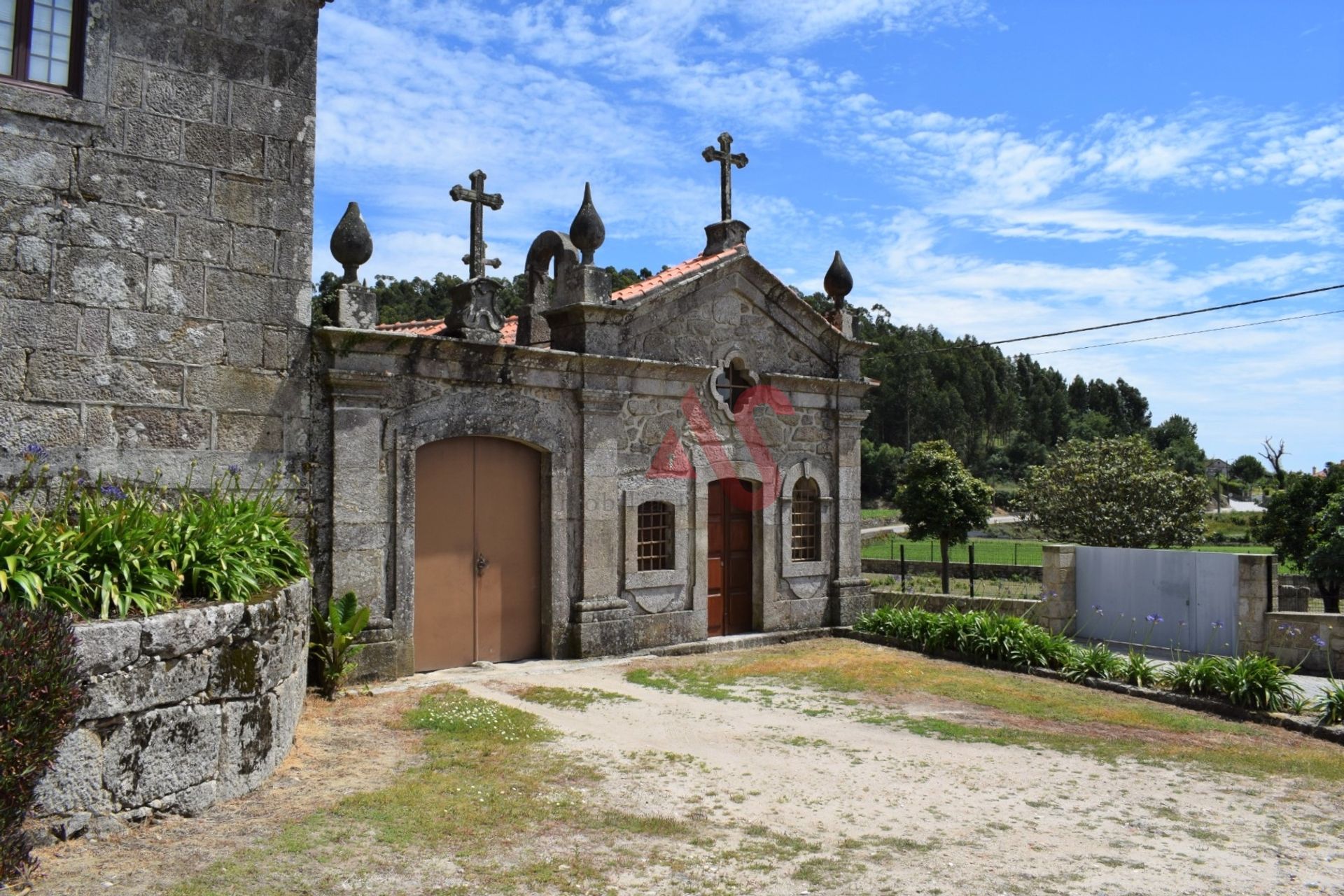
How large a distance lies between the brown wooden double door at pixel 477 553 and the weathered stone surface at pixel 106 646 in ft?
17.2

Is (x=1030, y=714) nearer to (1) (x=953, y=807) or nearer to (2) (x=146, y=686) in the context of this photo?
(1) (x=953, y=807)

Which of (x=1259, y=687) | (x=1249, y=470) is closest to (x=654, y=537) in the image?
(x=1259, y=687)

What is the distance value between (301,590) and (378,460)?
2.64 meters

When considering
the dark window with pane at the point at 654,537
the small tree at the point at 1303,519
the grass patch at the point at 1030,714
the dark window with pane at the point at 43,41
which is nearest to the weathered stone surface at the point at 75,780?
the dark window with pane at the point at 43,41

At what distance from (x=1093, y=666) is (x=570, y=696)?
18.7 feet

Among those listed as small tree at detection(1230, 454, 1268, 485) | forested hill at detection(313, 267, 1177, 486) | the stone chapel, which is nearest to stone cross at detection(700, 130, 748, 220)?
the stone chapel

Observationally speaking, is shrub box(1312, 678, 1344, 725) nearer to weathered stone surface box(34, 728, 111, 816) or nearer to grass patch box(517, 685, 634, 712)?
grass patch box(517, 685, 634, 712)

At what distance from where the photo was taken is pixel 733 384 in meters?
13.0

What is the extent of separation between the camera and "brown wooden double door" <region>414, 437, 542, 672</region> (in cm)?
1034

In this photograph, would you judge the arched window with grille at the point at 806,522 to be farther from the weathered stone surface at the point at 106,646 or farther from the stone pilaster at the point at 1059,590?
the weathered stone surface at the point at 106,646

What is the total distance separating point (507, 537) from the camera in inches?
431

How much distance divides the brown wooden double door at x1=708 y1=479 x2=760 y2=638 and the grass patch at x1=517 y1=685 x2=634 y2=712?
11.7 ft

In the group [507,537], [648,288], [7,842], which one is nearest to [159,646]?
[7,842]

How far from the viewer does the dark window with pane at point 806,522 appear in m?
13.7
